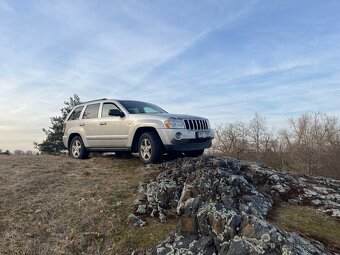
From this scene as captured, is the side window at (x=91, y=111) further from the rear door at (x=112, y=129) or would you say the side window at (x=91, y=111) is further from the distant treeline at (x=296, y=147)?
the distant treeline at (x=296, y=147)

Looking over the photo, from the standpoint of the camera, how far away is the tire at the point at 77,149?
11.4 meters

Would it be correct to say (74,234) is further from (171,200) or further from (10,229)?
(171,200)

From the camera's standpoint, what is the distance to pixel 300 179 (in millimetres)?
9336

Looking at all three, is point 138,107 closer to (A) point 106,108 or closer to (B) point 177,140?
(A) point 106,108

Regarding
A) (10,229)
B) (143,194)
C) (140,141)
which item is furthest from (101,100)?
(10,229)

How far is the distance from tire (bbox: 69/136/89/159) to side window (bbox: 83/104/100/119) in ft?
2.74

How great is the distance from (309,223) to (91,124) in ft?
22.5

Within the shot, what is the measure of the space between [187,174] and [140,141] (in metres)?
2.13

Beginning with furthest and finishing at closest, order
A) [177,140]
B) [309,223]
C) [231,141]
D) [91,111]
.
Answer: [231,141], [91,111], [177,140], [309,223]

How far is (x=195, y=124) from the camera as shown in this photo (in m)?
9.39

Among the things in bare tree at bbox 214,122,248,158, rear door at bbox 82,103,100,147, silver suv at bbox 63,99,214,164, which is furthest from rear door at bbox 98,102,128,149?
bare tree at bbox 214,122,248,158

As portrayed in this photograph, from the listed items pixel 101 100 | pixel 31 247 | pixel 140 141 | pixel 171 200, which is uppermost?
pixel 101 100

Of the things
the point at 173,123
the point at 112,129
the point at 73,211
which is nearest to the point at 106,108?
the point at 112,129

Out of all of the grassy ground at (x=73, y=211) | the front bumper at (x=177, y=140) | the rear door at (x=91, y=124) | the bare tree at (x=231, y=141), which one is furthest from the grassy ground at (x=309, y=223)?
the bare tree at (x=231, y=141)
